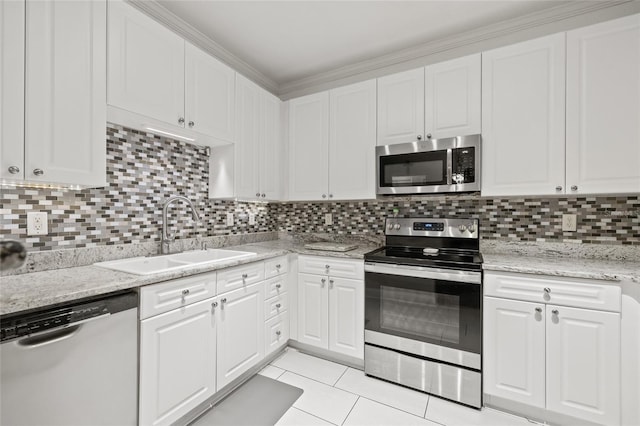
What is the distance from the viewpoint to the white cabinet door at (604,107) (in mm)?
1729

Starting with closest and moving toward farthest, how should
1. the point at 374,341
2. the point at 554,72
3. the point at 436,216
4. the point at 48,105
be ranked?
the point at 48,105 < the point at 554,72 < the point at 374,341 < the point at 436,216

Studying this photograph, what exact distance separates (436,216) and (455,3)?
1.56 meters

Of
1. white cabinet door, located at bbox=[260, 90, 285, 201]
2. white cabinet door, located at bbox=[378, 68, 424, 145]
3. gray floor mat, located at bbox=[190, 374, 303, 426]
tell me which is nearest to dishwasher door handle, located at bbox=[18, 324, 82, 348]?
gray floor mat, located at bbox=[190, 374, 303, 426]

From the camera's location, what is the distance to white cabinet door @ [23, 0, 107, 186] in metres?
1.28

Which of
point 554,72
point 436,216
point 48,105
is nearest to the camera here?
point 48,105

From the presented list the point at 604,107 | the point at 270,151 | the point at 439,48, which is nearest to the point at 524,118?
the point at 604,107

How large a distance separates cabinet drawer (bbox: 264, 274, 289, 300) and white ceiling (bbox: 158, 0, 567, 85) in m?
1.97

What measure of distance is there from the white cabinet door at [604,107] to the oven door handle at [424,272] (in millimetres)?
854

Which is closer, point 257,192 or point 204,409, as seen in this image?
point 204,409

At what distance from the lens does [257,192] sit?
2.60m

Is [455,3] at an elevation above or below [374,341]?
above

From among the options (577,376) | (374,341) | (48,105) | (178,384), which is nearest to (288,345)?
(374,341)

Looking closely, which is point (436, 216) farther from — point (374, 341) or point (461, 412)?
point (461, 412)

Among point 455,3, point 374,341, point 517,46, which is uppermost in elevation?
point 455,3
